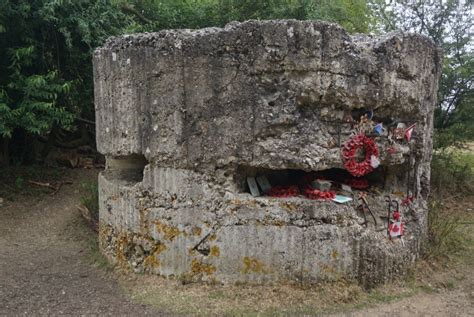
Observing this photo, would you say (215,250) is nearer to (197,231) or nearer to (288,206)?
(197,231)

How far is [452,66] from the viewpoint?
9.39 metres

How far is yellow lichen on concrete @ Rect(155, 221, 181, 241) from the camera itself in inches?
169

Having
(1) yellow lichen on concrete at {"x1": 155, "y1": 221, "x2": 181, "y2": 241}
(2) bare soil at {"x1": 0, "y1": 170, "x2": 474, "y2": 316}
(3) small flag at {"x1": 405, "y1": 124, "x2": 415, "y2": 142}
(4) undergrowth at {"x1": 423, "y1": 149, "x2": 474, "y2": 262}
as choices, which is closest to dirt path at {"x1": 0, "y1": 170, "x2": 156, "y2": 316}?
(2) bare soil at {"x1": 0, "y1": 170, "x2": 474, "y2": 316}

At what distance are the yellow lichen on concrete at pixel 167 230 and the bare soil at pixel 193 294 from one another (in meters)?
0.42

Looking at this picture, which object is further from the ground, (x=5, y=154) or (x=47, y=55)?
(x=47, y=55)

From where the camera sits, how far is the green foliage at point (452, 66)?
30.2 ft

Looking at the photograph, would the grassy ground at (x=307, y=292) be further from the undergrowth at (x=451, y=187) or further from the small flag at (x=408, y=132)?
the small flag at (x=408, y=132)

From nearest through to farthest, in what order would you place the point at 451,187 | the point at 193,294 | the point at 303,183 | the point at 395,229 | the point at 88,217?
the point at 193,294 → the point at 395,229 → the point at 303,183 → the point at 88,217 → the point at 451,187

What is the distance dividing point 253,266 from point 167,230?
0.90m

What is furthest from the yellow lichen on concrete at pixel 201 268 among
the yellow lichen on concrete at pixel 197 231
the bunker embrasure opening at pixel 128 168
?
the bunker embrasure opening at pixel 128 168

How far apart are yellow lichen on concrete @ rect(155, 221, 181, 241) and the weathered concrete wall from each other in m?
0.01

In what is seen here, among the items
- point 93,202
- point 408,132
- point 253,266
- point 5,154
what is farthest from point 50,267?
point 5,154

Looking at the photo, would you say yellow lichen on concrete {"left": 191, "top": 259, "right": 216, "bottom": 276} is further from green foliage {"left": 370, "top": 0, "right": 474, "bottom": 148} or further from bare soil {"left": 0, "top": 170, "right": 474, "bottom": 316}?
green foliage {"left": 370, "top": 0, "right": 474, "bottom": 148}

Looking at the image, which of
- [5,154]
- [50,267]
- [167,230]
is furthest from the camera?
[5,154]
